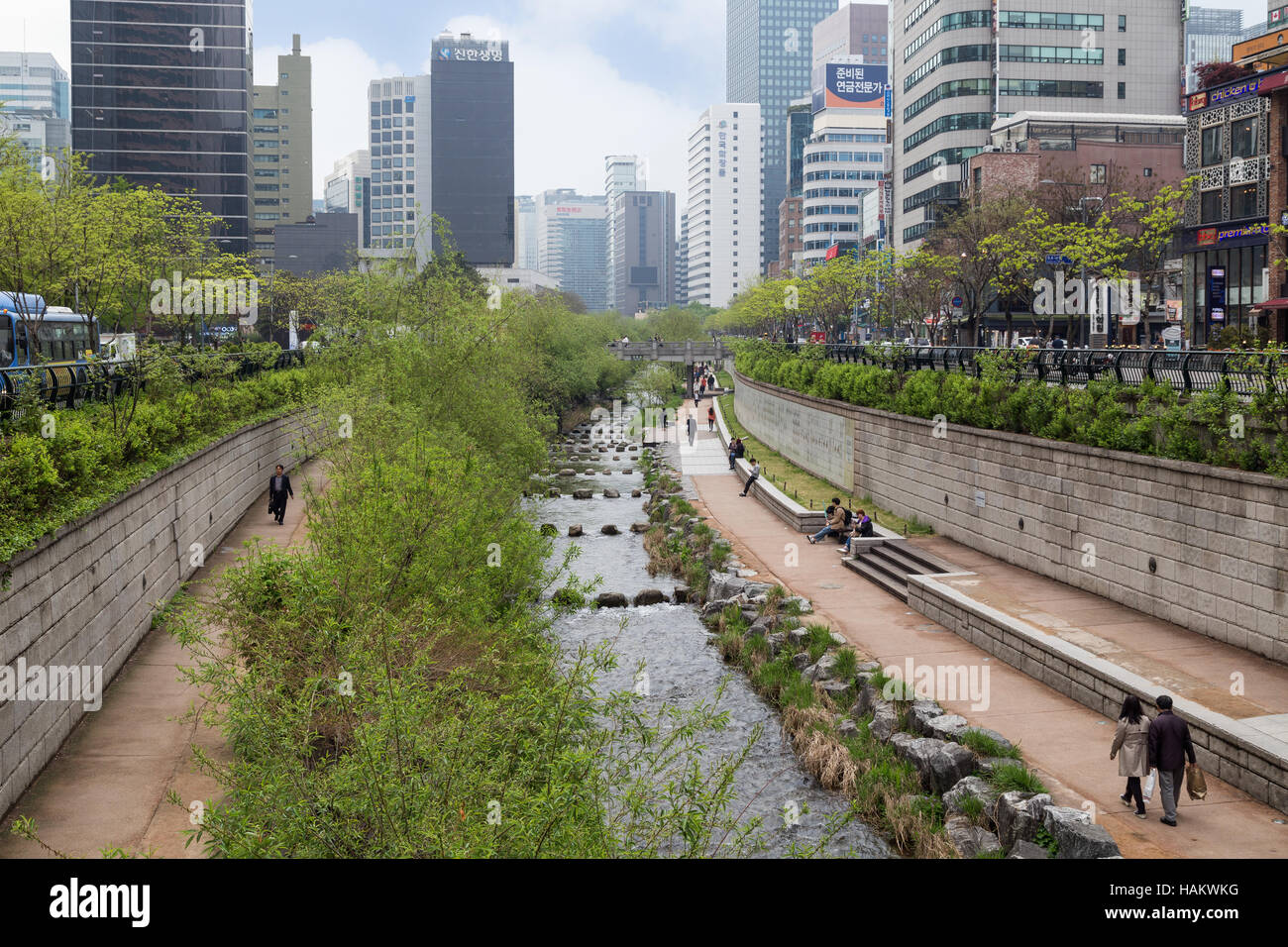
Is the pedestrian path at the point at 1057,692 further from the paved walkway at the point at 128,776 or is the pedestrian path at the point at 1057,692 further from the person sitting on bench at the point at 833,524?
the paved walkway at the point at 128,776

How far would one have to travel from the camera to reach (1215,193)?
2179 inches

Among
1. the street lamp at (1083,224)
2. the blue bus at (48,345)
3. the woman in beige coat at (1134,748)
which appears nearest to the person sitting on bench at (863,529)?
the woman in beige coat at (1134,748)

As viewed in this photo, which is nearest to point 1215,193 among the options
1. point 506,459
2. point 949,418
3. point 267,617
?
point 949,418

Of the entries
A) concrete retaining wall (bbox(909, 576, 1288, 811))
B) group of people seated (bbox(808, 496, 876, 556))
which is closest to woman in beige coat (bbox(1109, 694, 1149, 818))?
concrete retaining wall (bbox(909, 576, 1288, 811))

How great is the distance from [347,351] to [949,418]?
66.0ft

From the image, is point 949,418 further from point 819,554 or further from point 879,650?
point 879,650

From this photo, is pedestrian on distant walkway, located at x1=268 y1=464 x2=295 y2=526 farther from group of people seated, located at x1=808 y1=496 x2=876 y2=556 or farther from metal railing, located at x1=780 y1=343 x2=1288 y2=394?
metal railing, located at x1=780 y1=343 x2=1288 y2=394

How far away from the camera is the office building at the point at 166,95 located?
11988 centimetres

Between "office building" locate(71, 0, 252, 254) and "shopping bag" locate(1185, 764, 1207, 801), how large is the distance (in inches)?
4702

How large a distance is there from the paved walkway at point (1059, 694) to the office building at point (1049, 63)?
74.8 metres

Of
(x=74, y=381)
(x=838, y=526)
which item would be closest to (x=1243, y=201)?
(x=838, y=526)

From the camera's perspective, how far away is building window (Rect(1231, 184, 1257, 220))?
5244 centimetres
